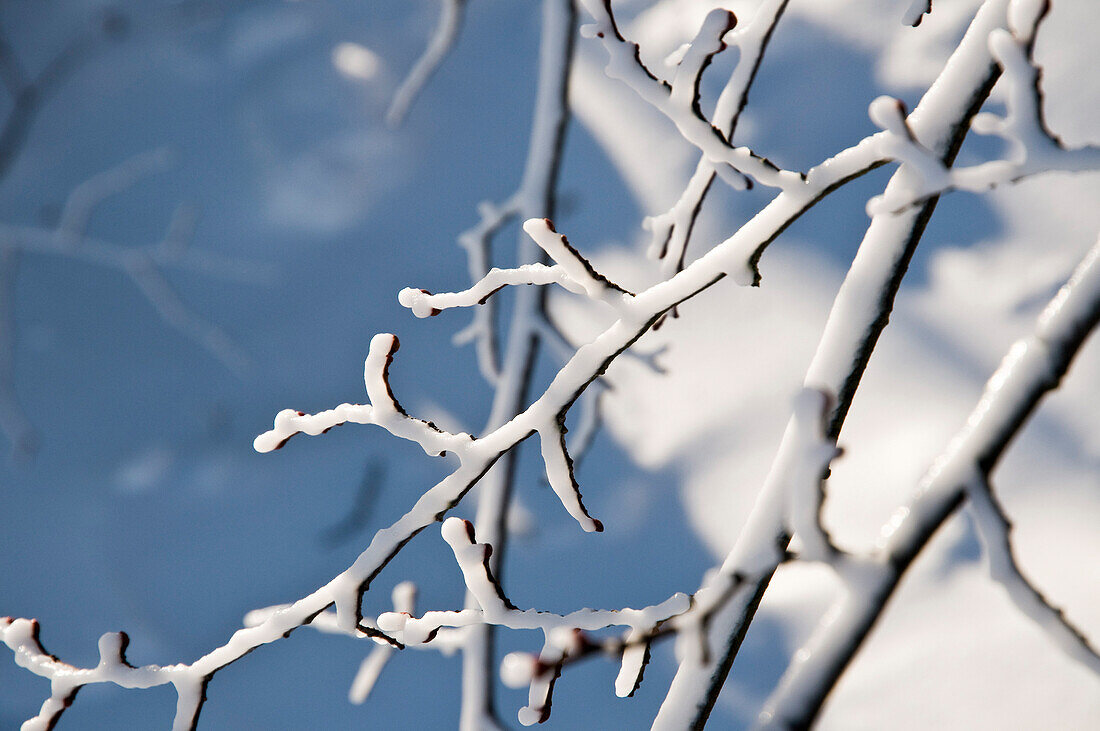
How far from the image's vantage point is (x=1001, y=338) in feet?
2.99

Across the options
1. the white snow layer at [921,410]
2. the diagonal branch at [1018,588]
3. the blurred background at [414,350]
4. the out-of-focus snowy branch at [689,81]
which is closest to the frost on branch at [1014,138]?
the out-of-focus snowy branch at [689,81]

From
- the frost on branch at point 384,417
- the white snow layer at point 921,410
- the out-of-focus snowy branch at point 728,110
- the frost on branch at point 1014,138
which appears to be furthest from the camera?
the white snow layer at point 921,410

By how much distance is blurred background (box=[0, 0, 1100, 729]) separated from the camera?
0.90 meters

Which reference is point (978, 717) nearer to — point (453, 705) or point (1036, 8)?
point (453, 705)

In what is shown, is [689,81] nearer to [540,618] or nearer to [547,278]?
[547,278]

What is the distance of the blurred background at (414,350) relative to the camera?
35.5 inches

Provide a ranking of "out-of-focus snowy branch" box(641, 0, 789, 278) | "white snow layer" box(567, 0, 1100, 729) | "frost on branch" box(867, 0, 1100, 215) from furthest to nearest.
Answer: "white snow layer" box(567, 0, 1100, 729) → "out-of-focus snowy branch" box(641, 0, 789, 278) → "frost on branch" box(867, 0, 1100, 215)

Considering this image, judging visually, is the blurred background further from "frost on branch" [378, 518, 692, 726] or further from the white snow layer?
"frost on branch" [378, 518, 692, 726]

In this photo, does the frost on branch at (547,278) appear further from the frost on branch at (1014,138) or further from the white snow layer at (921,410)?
the white snow layer at (921,410)

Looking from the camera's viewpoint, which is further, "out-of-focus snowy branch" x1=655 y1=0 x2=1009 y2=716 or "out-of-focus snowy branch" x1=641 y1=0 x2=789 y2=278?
"out-of-focus snowy branch" x1=641 y1=0 x2=789 y2=278

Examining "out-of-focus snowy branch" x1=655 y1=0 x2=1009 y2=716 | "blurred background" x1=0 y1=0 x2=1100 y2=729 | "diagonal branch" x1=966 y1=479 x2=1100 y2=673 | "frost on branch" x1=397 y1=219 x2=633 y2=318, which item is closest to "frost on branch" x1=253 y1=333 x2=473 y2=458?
"frost on branch" x1=397 y1=219 x2=633 y2=318

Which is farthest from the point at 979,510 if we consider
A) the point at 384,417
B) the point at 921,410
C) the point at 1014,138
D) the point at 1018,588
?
the point at 921,410

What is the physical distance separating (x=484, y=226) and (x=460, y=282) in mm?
291

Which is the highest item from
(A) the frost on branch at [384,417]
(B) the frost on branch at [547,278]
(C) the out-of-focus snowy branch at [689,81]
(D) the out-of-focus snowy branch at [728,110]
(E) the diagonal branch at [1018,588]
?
(D) the out-of-focus snowy branch at [728,110]
